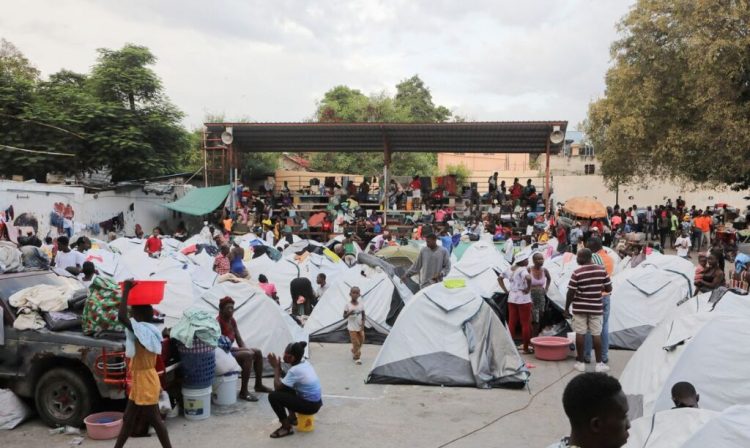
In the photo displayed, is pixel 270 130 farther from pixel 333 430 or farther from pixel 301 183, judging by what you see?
pixel 333 430

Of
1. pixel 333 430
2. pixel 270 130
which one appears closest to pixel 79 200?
pixel 270 130

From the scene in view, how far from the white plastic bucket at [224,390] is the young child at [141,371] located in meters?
1.53

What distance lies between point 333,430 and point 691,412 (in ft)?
11.6

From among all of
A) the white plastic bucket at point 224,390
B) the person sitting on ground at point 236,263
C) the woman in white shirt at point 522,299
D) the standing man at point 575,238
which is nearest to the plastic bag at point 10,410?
the white plastic bucket at point 224,390

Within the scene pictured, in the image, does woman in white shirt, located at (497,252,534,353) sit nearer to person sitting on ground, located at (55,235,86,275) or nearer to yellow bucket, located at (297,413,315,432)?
yellow bucket, located at (297,413,315,432)

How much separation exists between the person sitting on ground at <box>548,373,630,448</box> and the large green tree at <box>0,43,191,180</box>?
24962 millimetres

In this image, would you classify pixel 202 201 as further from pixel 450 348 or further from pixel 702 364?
pixel 702 364

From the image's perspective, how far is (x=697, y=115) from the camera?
68.1 feet

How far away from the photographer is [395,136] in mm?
26047

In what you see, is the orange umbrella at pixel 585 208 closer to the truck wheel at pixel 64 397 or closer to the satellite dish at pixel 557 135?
the satellite dish at pixel 557 135

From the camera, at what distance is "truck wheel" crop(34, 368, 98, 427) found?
6238 millimetres

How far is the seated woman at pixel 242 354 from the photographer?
738 centimetres

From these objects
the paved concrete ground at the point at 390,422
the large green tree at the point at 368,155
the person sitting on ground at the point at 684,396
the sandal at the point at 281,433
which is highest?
the large green tree at the point at 368,155

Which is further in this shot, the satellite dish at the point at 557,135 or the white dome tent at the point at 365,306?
the satellite dish at the point at 557,135
